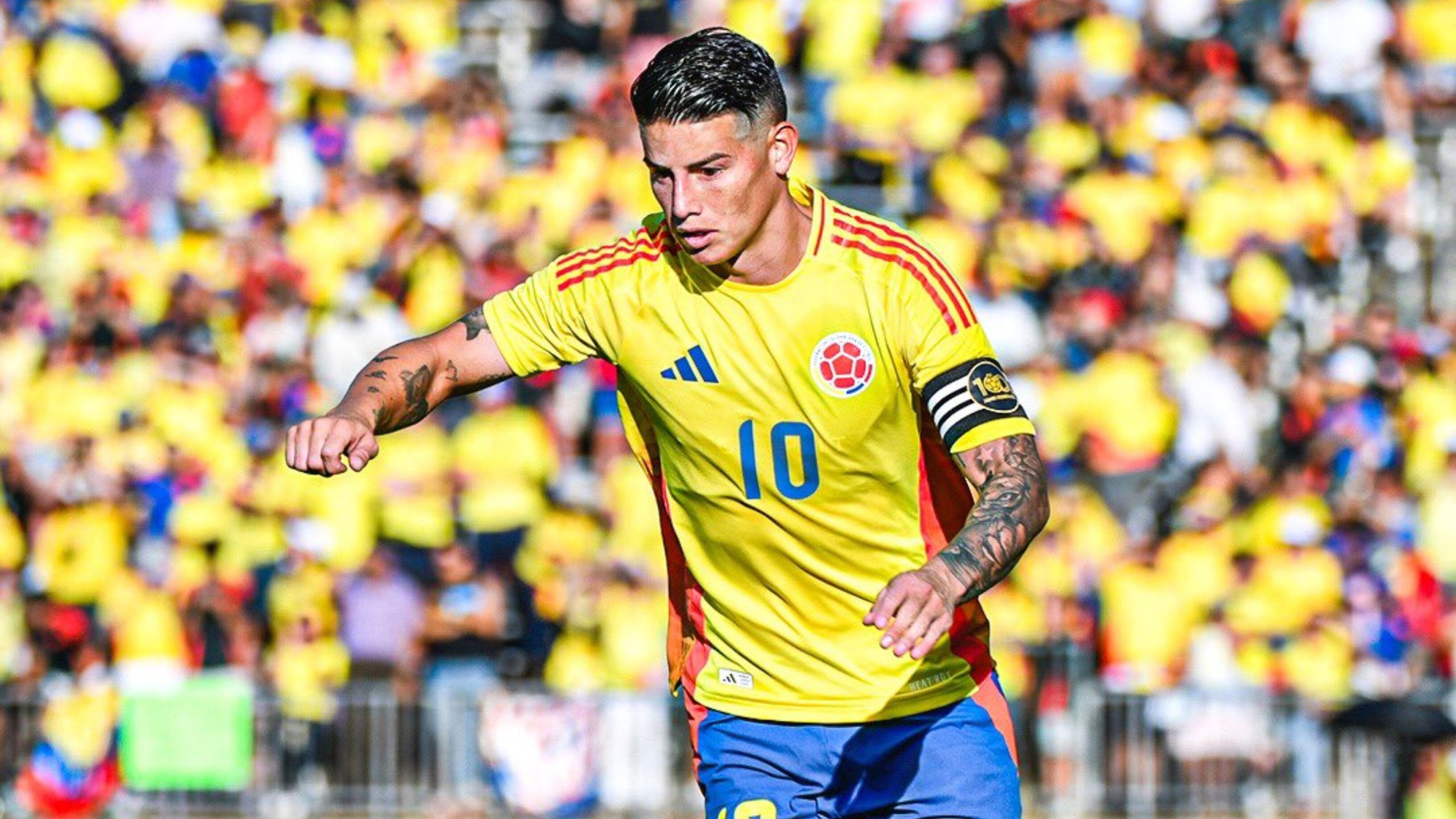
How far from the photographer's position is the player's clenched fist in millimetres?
5262

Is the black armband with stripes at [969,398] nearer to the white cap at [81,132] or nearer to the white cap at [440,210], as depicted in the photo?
the white cap at [440,210]

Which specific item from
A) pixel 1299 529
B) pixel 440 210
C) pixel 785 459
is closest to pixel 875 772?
pixel 785 459

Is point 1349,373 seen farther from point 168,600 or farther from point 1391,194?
point 168,600

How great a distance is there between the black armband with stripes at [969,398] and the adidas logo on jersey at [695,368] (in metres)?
0.56

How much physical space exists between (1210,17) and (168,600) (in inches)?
320

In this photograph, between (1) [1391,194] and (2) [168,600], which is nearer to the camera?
(2) [168,600]

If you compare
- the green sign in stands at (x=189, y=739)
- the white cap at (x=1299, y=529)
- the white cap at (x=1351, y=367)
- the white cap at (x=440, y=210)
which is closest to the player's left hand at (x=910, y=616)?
the green sign in stands at (x=189, y=739)

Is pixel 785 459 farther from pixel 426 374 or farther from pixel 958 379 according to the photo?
pixel 426 374

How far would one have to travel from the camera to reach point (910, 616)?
15.6ft

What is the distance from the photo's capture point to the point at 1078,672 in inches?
525

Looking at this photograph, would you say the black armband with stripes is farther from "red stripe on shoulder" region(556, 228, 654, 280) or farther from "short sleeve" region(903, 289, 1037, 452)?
"red stripe on shoulder" region(556, 228, 654, 280)

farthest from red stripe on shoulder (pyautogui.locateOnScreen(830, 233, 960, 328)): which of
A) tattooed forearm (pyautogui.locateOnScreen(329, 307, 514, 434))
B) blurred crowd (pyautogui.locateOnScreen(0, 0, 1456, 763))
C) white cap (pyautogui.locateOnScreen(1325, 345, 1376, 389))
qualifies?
white cap (pyautogui.locateOnScreen(1325, 345, 1376, 389))

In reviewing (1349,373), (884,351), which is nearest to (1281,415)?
(1349,373)

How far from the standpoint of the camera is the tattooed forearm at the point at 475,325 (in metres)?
6.12
